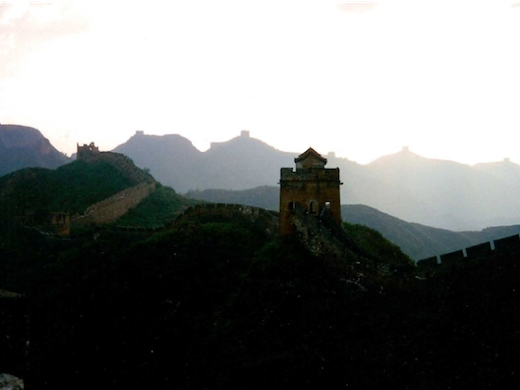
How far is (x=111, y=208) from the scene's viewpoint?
4459cm

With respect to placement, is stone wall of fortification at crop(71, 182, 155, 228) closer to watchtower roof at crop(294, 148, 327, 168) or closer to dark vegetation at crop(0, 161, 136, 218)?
dark vegetation at crop(0, 161, 136, 218)

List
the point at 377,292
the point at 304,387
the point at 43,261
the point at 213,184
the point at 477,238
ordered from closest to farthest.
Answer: the point at 304,387 → the point at 377,292 → the point at 43,261 → the point at 477,238 → the point at 213,184

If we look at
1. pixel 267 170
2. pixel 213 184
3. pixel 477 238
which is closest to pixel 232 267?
pixel 477 238

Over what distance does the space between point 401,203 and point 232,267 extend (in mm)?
163036

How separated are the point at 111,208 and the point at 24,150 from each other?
49.2 metres

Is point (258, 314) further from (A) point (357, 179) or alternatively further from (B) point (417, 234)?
(A) point (357, 179)

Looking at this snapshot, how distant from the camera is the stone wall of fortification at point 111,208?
4148cm

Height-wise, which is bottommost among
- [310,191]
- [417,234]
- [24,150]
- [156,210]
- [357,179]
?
[417,234]

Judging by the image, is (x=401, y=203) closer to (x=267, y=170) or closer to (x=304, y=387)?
(x=267, y=170)

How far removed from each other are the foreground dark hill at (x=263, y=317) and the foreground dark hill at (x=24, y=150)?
55955 mm

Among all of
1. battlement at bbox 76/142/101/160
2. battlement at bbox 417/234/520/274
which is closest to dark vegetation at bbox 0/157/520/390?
battlement at bbox 417/234/520/274

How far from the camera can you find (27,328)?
492cm

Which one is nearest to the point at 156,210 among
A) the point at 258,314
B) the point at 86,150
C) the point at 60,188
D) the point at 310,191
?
the point at 60,188

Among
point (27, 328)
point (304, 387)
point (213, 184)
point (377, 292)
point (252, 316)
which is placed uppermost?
point (213, 184)
